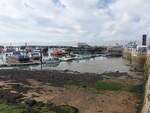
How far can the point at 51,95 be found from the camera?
1371cm

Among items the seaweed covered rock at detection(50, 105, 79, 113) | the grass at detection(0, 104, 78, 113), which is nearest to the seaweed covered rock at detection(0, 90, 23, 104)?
the grass at detection(0, 104, 78, 113)

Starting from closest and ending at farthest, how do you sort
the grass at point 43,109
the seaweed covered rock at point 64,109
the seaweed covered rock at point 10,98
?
1. the grass at point 43,109
2. the seaweed covered rock at point 64,109
3. the seaweed covered rock at point 10,98

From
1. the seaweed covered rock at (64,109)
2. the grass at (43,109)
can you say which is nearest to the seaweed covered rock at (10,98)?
the grass at (43,109)

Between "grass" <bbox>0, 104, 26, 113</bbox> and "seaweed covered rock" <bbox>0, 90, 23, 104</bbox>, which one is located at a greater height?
Answer: "grass" <bbox>0, 104, 26, 113</bbox>

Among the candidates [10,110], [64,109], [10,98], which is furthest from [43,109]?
[10,98]

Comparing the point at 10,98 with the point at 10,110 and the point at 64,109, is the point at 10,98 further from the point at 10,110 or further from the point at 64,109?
the point at 64,109

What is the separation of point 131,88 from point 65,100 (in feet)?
25.7

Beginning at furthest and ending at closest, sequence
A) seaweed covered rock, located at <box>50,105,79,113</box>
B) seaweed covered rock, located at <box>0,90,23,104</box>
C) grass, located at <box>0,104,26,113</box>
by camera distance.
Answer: seaweed covered rock, located at <box>0,90,23,104</box> → seaweed covered rock, located at <box>50,105,79,113</box> → grass, located at <box>0,104,26,113</box>

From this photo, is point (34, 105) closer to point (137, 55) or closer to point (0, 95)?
point (0, 95)

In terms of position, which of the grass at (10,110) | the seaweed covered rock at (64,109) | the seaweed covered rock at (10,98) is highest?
the grass at (10,110)

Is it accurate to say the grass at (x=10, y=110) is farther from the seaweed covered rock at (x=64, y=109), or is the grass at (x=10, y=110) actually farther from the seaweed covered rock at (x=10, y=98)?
the seaweed covered rock at (x=64, y=109)

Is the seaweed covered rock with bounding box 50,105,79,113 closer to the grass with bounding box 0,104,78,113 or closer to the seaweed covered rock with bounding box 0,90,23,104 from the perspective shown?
the grass with bounding box 0,104,78,113

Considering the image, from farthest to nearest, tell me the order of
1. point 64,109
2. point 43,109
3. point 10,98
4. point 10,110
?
point 10,98 < point 64,109 < point 43,109 < point 10,110

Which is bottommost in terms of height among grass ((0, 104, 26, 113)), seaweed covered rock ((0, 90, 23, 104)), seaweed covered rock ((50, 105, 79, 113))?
seaweed covered rock ((50, 105, 79, 113))
